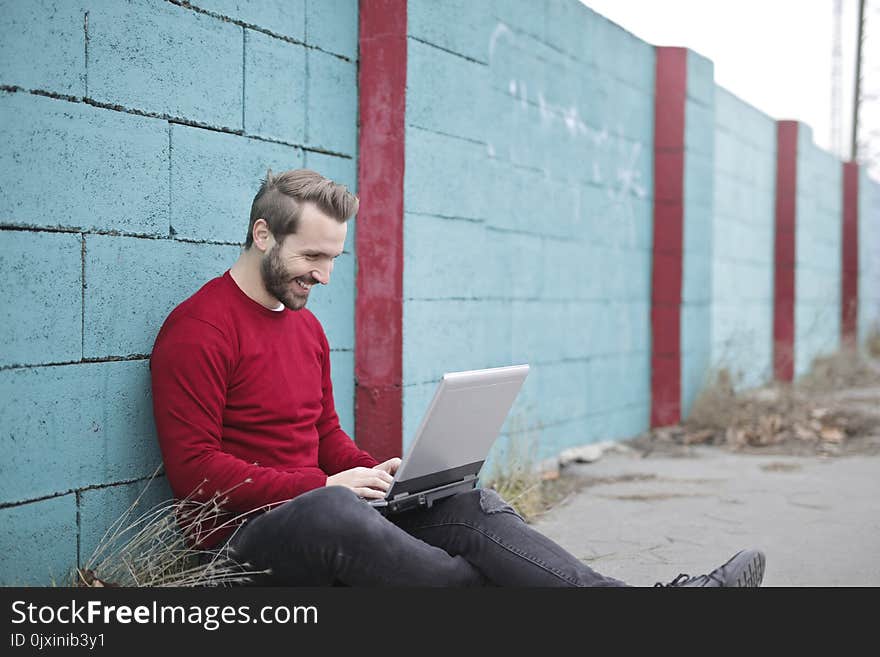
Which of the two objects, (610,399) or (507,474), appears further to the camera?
(610,399)

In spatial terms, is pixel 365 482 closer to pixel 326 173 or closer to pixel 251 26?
pixel 326 173

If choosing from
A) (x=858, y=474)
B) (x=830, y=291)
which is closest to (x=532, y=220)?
(x=858, y=474)

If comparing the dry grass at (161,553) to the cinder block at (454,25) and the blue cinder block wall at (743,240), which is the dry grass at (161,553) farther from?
the blue cinder block wall at (743,240)

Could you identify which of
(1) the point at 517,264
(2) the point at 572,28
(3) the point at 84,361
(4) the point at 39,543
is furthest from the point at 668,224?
(4) the point at 39,543

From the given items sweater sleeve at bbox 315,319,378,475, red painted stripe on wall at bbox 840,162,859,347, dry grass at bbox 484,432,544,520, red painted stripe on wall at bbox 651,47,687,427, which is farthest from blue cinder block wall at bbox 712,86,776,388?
sweater sleeve at bbox 315,319,378,475

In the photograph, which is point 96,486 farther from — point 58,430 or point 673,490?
point 673,490

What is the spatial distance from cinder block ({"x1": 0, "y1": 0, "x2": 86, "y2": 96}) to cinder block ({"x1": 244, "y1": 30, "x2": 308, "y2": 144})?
2.54 feet

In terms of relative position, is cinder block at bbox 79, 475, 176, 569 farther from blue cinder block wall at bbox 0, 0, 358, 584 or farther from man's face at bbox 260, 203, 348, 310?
man's face at bbox 260, 203, 348, 310

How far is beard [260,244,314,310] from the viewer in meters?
3.06

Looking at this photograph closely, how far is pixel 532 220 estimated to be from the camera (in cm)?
603

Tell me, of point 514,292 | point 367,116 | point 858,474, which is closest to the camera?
point 367,116

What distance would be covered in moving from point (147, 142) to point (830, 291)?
41.0 feet

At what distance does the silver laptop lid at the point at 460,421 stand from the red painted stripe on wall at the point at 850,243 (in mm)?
12895

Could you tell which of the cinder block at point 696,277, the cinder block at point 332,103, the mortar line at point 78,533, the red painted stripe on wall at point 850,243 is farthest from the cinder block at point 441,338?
the red painted stripe on wall at point 850,243
